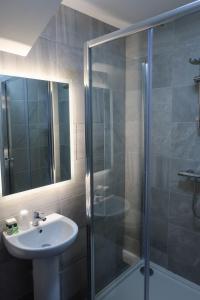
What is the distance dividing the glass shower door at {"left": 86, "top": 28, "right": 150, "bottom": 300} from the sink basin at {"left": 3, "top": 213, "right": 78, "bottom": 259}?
1.02 feet

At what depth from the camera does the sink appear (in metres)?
1.40

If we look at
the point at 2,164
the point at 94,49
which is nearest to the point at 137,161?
the point at 94,49

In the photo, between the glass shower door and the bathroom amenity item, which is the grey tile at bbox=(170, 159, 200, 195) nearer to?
the glass shower door

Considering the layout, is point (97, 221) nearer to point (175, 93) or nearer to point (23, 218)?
point (23, 218)

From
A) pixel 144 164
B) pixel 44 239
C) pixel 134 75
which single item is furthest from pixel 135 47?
pixel 44 239

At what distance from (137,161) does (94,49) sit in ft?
3.42

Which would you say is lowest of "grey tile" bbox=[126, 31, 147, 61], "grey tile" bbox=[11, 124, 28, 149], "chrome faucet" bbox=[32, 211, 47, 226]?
"chrome faucet" bbox=[32, 211, 47, 226]

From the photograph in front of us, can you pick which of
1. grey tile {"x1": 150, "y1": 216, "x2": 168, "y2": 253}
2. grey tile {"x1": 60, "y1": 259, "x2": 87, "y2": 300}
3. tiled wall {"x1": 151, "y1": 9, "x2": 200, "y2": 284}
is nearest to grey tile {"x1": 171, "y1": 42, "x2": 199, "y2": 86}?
tiled wall {"x1": 151, "y1": 9, "x2": 200, "y2": 284}

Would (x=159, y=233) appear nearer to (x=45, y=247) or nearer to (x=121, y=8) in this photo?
(x=45, y=247)

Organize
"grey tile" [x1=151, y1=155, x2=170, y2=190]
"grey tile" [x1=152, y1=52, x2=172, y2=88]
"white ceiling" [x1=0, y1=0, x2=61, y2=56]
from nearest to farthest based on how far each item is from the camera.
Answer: "white ceiling" [x1=0, y1=0, x2=61, y2=56]
"grey tile" [x1=152, y1=52, x2=172, y2=88]
"grey tile" [x1=151, y1=155, x2=170, y2=190]

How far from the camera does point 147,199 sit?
1.87 meters

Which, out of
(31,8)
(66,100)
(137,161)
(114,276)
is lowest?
(114,276)

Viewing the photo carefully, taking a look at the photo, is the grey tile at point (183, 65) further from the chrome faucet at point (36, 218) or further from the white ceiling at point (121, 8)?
the chrome faucet at point (36, 218)

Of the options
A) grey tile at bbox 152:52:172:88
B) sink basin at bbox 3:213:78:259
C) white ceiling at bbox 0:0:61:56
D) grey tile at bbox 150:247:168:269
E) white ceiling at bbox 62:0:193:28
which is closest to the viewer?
white ceiling at bbox 0:0:61:56
